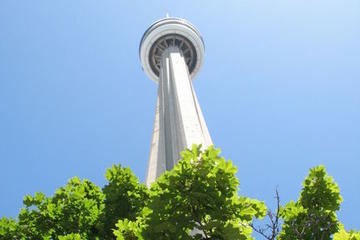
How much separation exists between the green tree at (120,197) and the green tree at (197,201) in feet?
Result: 15.8

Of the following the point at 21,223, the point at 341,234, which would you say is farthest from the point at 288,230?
the point at 21,223

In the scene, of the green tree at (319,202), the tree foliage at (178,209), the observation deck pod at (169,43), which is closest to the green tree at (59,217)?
the tree foliage at (178,209)

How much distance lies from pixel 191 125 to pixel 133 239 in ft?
95.5

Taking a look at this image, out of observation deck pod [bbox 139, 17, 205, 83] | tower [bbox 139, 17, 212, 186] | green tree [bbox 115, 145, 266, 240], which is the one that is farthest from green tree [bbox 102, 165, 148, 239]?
observation deck pod [bbox 139, 17, 205, 83]

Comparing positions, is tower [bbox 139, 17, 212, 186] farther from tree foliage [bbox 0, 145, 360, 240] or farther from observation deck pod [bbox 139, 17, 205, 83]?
tree foliage [bbox 0, 145, 360, 240]

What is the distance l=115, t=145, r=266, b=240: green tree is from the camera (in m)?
9.02

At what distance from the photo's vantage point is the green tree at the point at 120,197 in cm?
1410

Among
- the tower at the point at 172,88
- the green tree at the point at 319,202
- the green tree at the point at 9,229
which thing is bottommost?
the green tree at the point at 319,202

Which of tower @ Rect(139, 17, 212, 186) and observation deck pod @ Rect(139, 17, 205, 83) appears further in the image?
observation deck pod @ Rect(139, 17, 205, 83)

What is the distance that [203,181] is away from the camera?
9.19 metres

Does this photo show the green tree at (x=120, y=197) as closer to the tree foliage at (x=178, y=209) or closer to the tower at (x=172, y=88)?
the tree foliage at (x=178, y=209)

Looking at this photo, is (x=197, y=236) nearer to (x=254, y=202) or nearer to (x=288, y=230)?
(x=254, y=202)

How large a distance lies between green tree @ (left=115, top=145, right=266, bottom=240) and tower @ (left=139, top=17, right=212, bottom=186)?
2328 cm

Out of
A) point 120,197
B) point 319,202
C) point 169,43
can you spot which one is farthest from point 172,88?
point 319,202
